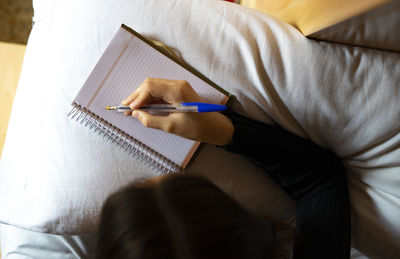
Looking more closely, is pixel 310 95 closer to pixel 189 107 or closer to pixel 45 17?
pixel 189 107

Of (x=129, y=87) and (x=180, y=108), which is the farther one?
(x=129, y=87)

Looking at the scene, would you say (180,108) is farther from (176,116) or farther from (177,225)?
(177,225)

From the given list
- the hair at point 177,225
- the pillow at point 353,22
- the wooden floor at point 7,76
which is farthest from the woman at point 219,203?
the wooden floor at point 7,76

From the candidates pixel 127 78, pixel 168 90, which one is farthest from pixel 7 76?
pixel 168 90

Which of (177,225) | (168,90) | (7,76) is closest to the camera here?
(177,225)

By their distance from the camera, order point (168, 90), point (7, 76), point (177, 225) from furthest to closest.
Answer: point (7, 76) < point (168, 90) < point (177, 225)

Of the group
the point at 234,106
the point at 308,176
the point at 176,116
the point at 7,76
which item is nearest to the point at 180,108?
the point at 176,116

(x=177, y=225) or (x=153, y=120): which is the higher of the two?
(x=153, y=120)

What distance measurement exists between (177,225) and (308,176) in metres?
0.32

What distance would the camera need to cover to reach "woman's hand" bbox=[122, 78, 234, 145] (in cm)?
52

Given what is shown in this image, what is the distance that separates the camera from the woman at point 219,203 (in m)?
0.40

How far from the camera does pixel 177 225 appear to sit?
0.41m

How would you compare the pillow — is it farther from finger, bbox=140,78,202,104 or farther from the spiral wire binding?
the spiral wire binding

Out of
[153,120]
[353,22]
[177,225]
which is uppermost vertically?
[353,22]
